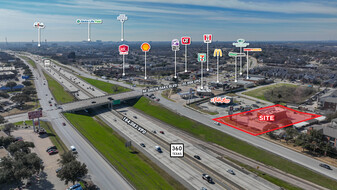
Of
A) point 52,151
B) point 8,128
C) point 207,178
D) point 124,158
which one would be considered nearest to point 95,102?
point 8,128

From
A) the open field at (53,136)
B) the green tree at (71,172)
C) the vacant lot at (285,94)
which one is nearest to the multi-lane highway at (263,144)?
the green tree at (71,172)

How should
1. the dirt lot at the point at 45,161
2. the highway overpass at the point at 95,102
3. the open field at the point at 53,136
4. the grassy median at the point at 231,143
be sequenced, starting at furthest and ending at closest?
the highway overpass at the point at 95,102 < the open field at the point at 53,136 < the grassy median at the point at 231,143 < the dirt lot at the point at 45,161

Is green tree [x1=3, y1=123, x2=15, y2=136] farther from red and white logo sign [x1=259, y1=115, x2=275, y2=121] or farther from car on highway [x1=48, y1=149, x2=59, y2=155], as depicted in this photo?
red and white logo sign [x1=259, y1=115, x2=275, y2=121]

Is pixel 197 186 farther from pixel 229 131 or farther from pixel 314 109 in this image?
pixel 314 109

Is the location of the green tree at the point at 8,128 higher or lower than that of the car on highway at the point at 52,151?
higher

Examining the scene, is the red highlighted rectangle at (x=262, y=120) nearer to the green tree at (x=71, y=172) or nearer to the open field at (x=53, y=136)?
the green tree at (x=71, y=172)

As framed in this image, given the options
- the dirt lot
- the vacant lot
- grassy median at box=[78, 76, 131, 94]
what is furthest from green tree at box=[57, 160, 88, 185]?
the vacant lot

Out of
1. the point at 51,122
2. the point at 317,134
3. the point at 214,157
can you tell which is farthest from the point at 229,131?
the point at 51,122
